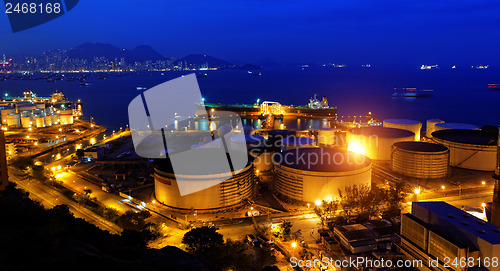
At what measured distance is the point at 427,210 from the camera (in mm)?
8188

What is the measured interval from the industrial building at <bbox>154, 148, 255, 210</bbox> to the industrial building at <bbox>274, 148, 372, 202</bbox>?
1.39m

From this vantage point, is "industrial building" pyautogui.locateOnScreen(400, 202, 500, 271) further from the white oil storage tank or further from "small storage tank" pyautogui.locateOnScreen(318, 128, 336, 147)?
the white oil storage tank

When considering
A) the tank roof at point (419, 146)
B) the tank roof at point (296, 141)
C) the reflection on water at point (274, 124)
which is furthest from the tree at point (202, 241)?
the reflection on water at point (274, 124)

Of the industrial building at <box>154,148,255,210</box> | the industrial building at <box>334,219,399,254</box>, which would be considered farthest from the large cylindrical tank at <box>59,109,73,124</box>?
the industrial building at <box>334,219,399,254</box>

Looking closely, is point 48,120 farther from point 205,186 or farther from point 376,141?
point 376,141

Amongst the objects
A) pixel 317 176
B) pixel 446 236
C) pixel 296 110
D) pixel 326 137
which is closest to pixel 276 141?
pixel 326 137

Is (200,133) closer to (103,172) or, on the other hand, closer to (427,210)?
(103,172)

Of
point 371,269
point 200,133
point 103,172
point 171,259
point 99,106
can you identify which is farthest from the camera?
point 99,106

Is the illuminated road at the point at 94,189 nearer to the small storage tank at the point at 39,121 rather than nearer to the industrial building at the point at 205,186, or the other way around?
the industrial building at the point at 205,186

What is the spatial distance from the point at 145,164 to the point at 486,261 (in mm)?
13620

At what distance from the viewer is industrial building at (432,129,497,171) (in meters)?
15.9

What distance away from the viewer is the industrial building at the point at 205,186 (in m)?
11.8

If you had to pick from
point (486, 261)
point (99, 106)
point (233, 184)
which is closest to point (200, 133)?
point (233, 184)

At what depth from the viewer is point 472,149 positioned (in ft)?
53.1
